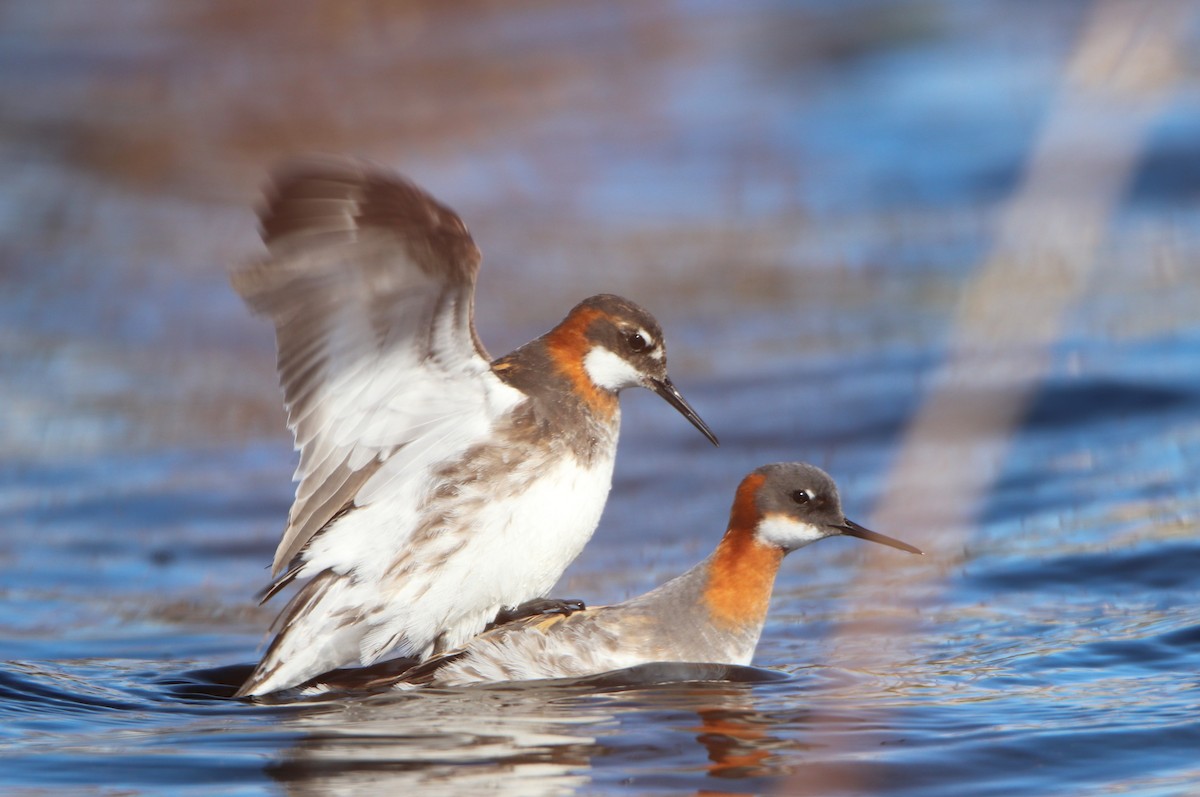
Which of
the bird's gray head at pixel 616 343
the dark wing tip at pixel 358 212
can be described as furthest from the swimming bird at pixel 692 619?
the dark wing tip at pixel 358 212

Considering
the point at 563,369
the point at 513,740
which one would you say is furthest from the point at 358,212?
the point at 513,740

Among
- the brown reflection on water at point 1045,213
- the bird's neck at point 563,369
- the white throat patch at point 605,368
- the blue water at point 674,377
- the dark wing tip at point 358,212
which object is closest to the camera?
the brown reflection on water at point 1045,213

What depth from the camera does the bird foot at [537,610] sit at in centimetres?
657

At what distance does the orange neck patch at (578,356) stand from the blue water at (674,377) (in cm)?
108

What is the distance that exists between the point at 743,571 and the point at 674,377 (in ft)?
18.0

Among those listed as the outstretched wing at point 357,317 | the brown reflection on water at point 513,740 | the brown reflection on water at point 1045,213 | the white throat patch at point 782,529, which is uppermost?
the outstretched wing at point 357,317

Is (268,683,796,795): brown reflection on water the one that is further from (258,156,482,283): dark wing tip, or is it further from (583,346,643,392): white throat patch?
(258,156,482,283): dark wing tip

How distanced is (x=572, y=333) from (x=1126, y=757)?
8.81 ft

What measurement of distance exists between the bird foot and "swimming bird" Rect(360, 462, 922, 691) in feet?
0.16

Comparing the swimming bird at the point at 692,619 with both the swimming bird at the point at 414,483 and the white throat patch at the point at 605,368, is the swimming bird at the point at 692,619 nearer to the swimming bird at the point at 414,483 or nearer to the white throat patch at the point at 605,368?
the swimming bird at the point at 414,483

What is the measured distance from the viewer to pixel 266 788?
501 centimetres

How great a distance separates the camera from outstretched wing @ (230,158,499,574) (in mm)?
5531

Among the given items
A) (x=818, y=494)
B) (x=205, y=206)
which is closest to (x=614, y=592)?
(x=818, y=494)

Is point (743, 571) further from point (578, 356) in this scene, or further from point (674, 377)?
point (674, 377)
